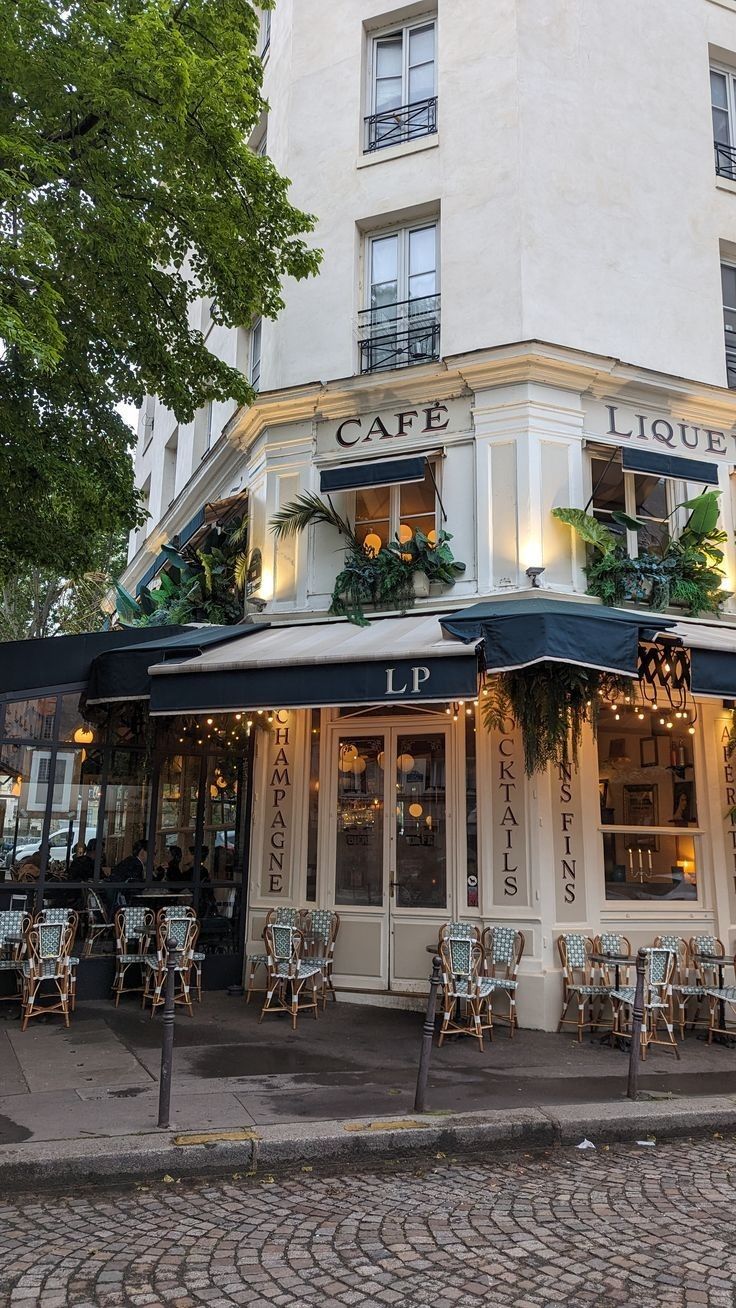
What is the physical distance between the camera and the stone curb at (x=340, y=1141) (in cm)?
519

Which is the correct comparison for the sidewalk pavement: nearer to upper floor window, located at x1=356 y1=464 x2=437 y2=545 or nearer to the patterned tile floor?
the patterned tile floor

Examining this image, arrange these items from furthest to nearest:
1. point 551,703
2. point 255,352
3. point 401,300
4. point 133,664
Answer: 1. point 255,352
2. point 401,300
3. point 133,664
4. point 551,703

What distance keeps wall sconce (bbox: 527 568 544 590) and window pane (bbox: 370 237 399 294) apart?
182 inches

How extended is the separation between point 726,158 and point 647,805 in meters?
8.86

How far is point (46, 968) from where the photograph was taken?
8.79 metres

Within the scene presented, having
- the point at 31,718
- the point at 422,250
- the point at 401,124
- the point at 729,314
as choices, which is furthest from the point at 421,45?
the point at 31,718

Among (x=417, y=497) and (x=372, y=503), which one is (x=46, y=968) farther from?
(x=417, y=497)

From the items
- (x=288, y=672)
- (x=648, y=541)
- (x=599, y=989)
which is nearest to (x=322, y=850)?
(x=288, y=672)

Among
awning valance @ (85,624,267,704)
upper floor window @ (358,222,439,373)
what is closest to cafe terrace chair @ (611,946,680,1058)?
awning valance @ (85,624,267,704)

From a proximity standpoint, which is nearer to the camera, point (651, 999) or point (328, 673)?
point (651, 999)

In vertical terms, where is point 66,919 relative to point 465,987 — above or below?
above

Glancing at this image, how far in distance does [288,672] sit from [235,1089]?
3706 millimetres

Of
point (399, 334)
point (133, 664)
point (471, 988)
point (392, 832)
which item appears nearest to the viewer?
point (471, 988)

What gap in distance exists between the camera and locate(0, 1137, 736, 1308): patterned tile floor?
395 cm
